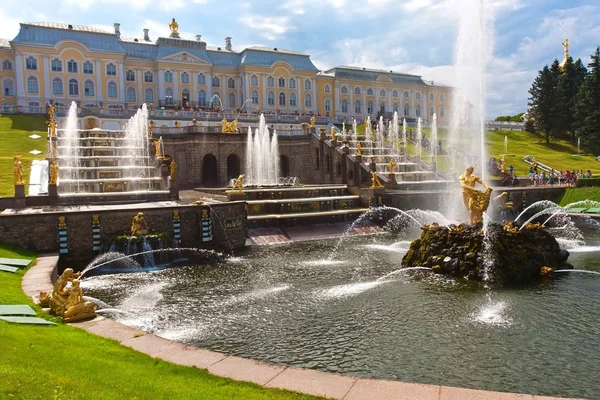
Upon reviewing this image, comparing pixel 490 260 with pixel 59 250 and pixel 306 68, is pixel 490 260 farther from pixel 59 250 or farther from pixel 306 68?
pixel 306 68

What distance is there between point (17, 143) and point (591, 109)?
209 feet

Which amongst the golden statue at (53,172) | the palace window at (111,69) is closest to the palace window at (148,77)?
the palace window at (111,69)

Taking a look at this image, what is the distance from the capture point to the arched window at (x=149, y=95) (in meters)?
72.3

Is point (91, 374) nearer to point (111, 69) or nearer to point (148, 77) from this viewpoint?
point (111, 69)

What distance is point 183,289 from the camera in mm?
14930

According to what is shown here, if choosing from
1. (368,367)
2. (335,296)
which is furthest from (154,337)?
(335,296)

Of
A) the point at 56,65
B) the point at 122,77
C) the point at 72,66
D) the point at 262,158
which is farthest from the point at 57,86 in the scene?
the point at 262,158

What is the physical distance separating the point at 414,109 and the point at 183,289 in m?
87.0

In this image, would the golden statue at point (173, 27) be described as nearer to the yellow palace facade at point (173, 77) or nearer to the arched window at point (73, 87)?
the yellow palace facade at point (173, 77)

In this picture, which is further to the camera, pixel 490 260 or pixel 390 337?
pixel 490 260

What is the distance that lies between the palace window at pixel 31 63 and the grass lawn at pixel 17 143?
13838 millimetres

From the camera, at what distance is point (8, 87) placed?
216ft

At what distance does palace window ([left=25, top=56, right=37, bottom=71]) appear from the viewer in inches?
2490

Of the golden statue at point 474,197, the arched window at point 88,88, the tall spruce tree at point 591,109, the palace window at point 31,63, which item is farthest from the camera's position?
the arched window at point 88,88
